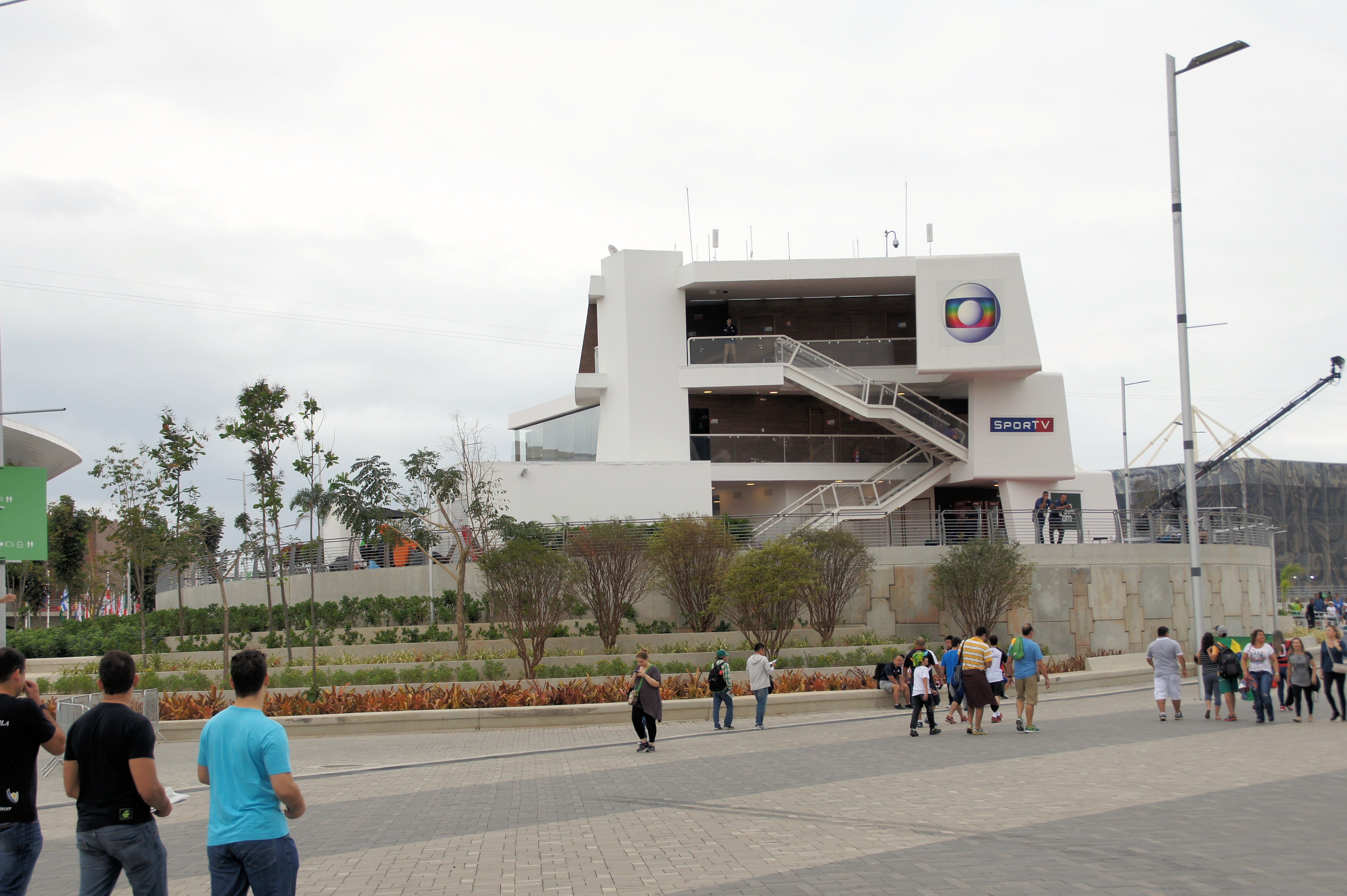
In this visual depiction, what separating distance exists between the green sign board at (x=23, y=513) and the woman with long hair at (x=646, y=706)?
939 centimetres

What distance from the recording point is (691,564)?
26453 millimetres

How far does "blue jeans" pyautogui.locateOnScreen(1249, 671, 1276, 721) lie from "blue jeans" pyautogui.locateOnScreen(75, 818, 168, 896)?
16.3 m

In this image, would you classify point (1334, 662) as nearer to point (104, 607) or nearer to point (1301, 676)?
point (1301, 676)

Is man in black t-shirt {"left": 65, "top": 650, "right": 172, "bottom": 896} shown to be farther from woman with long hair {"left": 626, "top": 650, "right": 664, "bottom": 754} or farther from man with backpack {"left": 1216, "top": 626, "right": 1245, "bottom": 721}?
man with backpack {"left": 1216, "top": 626, "right": 1245, "bottom": 721}

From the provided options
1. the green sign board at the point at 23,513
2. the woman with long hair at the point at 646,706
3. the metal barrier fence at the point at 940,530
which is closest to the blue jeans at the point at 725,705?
the woman with long hair at the point at 646,706

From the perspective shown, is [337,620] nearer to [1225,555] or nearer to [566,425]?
[566,425]

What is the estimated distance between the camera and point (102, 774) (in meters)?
5.38

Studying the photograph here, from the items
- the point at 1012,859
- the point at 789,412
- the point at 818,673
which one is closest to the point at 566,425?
the point at 789,412

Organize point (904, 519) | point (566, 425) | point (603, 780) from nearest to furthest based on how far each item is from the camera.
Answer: point (603, 780) < point (904, 519) < point (566, 425)

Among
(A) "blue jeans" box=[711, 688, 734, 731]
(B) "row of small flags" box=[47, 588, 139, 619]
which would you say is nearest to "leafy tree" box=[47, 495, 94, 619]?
(B) "row of small flags" box=[47, 588, 139, 619]

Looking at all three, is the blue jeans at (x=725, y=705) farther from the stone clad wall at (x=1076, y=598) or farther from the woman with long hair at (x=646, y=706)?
the stone clad wall at (x=1076, y=598)

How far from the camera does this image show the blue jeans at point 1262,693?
16594 mm

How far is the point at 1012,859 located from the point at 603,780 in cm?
614

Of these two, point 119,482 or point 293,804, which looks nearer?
point 293,804
